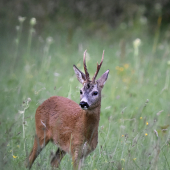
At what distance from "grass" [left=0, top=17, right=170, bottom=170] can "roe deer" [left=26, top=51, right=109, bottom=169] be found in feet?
0.38

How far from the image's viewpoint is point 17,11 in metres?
12.4

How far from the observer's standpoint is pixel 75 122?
4.02 m

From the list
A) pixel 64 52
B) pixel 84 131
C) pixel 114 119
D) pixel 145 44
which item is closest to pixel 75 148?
pixel 84 131

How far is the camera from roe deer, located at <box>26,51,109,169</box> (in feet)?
12.2

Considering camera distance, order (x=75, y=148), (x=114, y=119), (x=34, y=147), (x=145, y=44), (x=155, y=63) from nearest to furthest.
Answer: (x=75, y=148)
(x=34, y=147)
(x=114, y=119)
(x=155, y=63)
(x=145, y=44)

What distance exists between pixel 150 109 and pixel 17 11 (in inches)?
310

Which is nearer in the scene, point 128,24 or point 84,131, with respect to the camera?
point 84,131

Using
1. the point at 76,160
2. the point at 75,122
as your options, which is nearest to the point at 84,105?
the point at 75,122

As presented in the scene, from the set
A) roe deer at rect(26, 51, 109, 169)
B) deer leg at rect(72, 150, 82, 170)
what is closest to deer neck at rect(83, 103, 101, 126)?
roe deer at rect(26, 51, 109, 169)

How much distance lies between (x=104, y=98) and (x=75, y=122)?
212 centimetres

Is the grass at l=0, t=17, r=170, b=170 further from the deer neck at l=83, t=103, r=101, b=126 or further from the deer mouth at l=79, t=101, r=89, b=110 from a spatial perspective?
the deer mouth at l=79, t=101, r=89, b=110

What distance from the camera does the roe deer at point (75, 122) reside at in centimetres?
373

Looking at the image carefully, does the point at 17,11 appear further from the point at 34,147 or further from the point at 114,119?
the point at 34,147

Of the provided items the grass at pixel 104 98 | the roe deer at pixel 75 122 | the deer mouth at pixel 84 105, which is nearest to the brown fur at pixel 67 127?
the roe deer at pixel 75 122
